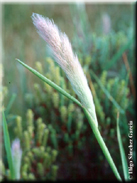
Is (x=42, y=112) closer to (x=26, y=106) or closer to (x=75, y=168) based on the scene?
(x=26, y=106)

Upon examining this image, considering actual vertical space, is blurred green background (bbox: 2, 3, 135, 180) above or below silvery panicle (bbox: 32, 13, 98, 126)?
above

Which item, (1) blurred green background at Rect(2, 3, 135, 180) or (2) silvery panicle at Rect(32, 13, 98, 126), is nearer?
(2) silvery panicle at Rect(32, 13, 98, 126)

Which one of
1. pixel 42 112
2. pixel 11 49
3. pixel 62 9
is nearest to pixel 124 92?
pixel 42 112

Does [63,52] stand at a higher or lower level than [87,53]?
lower

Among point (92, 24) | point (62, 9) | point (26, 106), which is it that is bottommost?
point (26, 106)

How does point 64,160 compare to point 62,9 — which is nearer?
point 64,160

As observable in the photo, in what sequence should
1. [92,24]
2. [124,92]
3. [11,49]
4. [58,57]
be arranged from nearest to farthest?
[58,57]
[124,92]
[11,49]
[92,24]

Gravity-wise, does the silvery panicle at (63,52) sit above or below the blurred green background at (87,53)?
below

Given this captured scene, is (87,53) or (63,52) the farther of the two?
(87,53)
